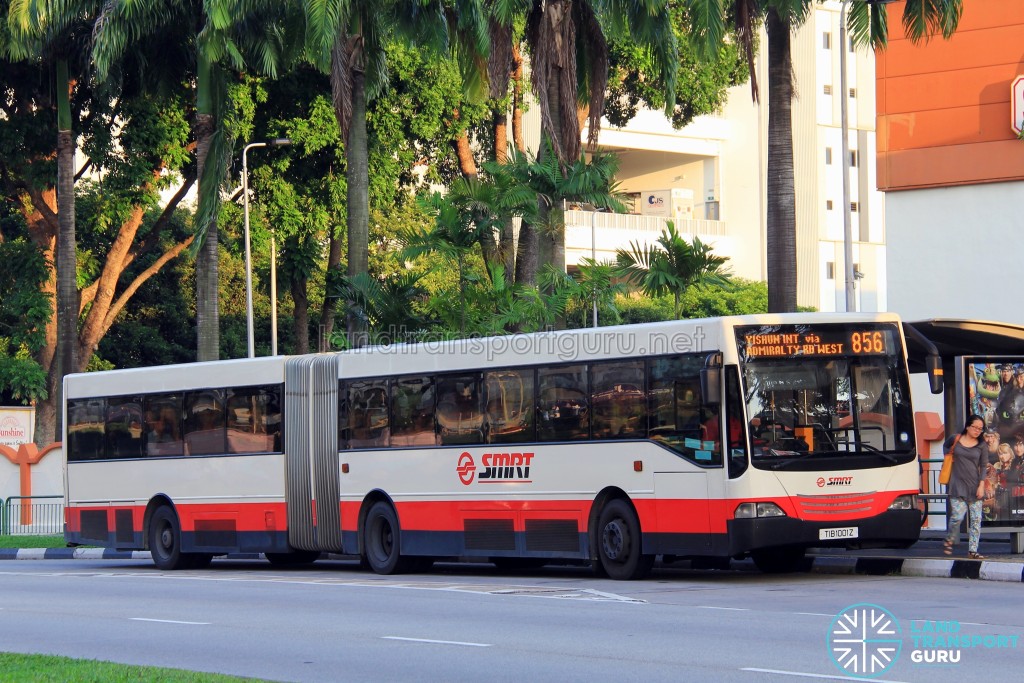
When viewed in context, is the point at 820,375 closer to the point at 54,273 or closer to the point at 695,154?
the point at 54,273

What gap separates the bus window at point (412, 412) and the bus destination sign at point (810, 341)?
517 cm

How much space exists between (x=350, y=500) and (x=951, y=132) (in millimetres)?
15880

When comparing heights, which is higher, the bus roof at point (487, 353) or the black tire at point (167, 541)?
the bus roof at point (487, 353)

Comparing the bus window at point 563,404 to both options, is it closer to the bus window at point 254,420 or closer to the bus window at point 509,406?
the bus window at point 509,406

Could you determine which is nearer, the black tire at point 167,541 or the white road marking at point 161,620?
the white road marking at point 161,620

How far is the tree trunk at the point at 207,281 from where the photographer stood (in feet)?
104

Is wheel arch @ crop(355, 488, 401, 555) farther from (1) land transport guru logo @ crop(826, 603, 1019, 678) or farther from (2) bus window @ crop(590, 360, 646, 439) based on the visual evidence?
(1) land transport guru logo @ crop(826, 603, 1019, 678)

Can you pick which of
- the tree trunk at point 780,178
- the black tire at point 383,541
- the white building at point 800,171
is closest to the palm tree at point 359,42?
the tree trunk at point 780,178

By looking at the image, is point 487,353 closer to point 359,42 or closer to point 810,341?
point 810,341

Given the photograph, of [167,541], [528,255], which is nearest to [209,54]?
[528,255]

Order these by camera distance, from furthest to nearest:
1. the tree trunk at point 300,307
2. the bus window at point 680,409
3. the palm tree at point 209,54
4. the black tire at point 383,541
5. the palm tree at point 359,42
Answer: the tree trunk at point 300,307 → the palm tree at point 209,54 → the palm tree at point 359,42 → the black tire at point 383,541 → the bus window at point 680,409

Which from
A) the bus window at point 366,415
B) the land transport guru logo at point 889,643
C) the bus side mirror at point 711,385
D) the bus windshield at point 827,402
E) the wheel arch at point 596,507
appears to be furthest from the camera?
the bus window at point 366,415

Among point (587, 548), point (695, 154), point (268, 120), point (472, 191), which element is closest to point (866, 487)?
point (587, 548)

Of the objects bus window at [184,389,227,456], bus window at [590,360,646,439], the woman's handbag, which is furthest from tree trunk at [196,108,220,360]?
the woman's handbag
